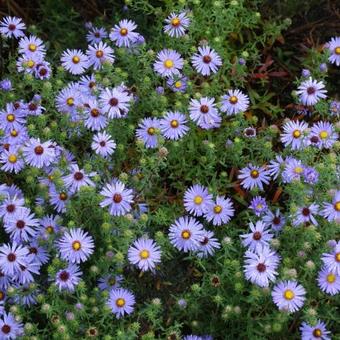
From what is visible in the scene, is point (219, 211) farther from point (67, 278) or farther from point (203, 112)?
point (67, 278)

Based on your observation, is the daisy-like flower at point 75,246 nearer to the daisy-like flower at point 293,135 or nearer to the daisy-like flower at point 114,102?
the daisy-like flower at point 114,102

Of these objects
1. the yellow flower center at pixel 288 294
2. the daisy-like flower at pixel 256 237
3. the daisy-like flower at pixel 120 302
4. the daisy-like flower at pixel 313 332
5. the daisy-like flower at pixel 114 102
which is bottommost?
the daisy-like flower at pixel 313 332

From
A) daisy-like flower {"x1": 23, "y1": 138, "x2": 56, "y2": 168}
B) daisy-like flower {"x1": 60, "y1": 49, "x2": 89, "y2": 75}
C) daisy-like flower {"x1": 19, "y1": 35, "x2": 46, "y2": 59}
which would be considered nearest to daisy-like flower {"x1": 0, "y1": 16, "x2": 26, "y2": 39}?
daisy-like flower {"x1": 19, "y1": 35, "x2": 46, "y2": 59}

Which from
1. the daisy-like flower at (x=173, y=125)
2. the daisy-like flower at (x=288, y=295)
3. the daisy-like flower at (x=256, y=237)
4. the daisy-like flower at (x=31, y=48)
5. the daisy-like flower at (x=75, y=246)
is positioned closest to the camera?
the daisy-like flower at (x=288, y=295)

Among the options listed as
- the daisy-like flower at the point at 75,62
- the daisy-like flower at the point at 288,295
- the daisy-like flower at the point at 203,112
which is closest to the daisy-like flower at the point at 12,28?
the daisy-like flower at the point at 75,62

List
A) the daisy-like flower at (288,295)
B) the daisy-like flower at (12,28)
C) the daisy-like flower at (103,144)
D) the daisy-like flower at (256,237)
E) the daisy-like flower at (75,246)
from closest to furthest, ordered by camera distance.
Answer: the daisy-like flower at (288,295), the daisy-like flower at (75,246), the daisy-like flower at (256,237), the daisy-like flower at (103,144), the daisy-like flower at (12,28)

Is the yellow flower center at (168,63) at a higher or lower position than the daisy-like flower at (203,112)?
higher

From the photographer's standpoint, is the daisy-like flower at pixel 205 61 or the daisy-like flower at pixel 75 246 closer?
the daisy-like flower at pixel 75 246
